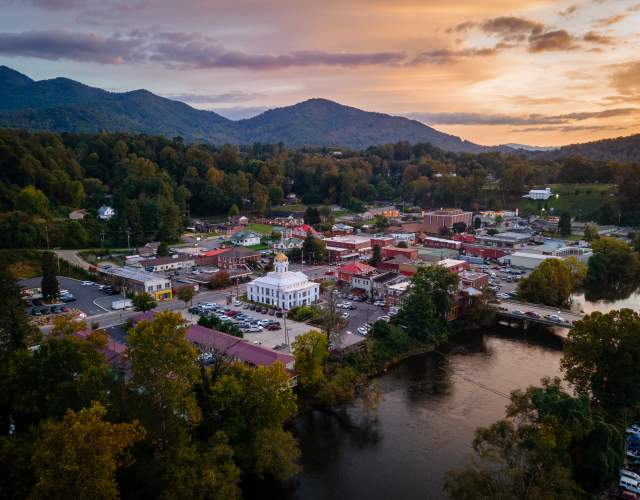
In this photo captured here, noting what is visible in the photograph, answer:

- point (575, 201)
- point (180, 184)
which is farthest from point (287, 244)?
point (575, 201)

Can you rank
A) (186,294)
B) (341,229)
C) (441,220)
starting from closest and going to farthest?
(186,294) < (341,229) < (441,220)

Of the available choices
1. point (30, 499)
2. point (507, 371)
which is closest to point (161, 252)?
point (507, 371)

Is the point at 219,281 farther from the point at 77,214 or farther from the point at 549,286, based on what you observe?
the point at 77,214

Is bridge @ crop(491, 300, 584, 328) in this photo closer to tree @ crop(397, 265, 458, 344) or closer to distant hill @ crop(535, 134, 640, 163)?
tree @ crop(397, 265, 458, 344)

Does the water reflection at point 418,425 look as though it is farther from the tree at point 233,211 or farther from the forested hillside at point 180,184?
the tree at point 233,211

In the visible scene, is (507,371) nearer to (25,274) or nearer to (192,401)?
(192,401)
